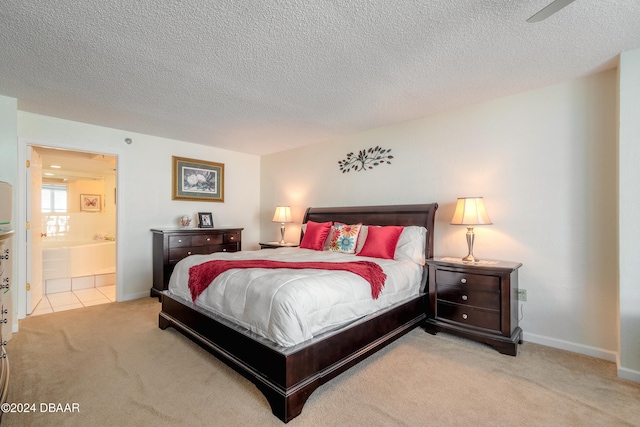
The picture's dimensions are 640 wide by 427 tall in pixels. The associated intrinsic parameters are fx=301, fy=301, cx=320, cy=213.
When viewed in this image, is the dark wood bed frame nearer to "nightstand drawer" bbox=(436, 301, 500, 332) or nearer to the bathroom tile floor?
"nightstand drawer" bbox=(436, 301, 500, 332)

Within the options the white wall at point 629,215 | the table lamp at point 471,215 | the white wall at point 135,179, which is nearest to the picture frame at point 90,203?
the white wall at point 135,179

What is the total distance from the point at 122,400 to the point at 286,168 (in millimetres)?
3961

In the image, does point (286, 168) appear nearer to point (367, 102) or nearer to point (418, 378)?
point (367, 102)

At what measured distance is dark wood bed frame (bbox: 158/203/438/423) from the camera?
5.66 ft

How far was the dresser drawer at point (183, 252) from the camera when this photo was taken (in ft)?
13.4

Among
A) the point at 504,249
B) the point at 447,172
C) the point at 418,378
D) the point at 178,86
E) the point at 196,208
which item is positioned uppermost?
the point at 178,86

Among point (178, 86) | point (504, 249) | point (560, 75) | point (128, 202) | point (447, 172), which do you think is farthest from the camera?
point (128, 202)

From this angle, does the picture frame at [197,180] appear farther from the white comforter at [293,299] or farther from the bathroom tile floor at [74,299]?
the white comforter at [293,299]

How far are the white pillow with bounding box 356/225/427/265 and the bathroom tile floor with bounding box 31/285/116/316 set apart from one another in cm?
391

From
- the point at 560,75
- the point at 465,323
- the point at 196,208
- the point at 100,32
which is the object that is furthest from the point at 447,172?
the point at 196,208

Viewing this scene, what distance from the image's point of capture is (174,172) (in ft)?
15.0

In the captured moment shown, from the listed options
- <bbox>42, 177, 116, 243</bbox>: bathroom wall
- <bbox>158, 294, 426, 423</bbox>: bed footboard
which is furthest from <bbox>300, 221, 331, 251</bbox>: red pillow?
<bbox>42, 177, 116, 243</bbox>: bathroom wall

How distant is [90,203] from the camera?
277 inches

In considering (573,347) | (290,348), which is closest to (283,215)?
(290,348)
